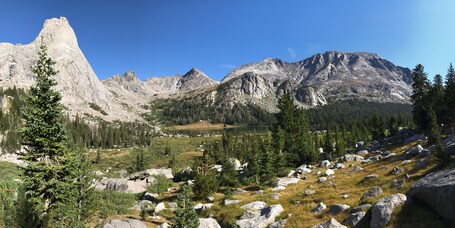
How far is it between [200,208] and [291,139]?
39.8 metres

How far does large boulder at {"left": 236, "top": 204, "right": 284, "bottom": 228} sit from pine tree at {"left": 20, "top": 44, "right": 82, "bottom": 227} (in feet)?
46.9

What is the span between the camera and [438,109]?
74.8 m

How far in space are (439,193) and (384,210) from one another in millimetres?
3065

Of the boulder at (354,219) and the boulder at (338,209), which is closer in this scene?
the boulder at (354,219)

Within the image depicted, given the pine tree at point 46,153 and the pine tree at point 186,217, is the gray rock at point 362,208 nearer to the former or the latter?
the pine tree at point 186,217

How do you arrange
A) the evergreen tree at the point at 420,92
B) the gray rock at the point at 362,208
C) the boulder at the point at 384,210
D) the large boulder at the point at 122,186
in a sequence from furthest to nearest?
1. the evergreen tree at the point at 420,92
2. the large boulder at the point at 122,186
3. the gray rock at the point at 362,208
4. the boulder at the point at 384,210

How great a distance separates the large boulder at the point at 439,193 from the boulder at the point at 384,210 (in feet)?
3.62

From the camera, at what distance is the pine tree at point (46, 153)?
2066 centimetres

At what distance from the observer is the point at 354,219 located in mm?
18734

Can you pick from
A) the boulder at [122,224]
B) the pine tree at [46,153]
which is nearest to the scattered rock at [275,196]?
the boulder at [122,224]

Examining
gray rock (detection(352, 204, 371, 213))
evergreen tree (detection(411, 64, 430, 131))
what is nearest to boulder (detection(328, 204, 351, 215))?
gray rock (detection(352, 204, 371, 213))

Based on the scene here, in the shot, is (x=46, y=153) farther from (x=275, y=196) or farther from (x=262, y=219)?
(x=275, y=196)

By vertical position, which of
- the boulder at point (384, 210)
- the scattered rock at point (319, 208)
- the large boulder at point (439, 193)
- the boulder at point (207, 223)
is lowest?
the boulder at point (207, 223)

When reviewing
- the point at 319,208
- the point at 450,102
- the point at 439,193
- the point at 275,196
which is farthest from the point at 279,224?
the point at 450,102
